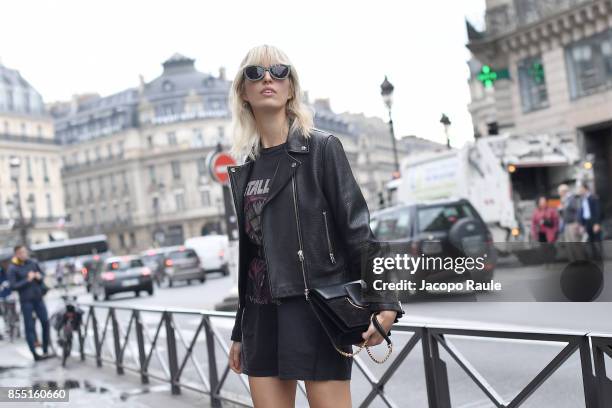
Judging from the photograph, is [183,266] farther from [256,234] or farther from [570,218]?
[256,234]

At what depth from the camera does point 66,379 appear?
986 centimetres

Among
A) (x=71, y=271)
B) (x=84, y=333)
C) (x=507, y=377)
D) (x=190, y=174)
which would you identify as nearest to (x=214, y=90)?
(x=190, y=174)

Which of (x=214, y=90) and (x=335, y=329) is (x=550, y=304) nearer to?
(x=335, y=329)

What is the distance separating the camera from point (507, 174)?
21.8 metres

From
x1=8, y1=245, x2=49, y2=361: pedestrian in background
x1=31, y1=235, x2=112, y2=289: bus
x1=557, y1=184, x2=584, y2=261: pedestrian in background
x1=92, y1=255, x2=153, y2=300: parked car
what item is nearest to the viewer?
x1=8, y1=245, x2=49, y2=361: pedestrian in background

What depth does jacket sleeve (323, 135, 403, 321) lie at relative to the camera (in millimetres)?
3061

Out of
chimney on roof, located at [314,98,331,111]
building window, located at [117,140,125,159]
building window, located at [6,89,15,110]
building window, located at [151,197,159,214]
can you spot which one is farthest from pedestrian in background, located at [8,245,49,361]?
chimney on roof, located at [314,98,331,111]

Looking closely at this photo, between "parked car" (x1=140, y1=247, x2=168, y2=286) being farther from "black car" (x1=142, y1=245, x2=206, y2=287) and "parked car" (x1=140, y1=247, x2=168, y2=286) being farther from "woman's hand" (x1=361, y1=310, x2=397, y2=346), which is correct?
"woman's hand" (x1=361, y1=310, x2=397, y2=346)

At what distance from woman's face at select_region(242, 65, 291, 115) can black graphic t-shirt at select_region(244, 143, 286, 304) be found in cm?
16

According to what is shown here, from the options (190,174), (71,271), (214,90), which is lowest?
(71,271)

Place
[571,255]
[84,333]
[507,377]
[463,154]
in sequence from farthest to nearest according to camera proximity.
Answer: [463,154] → [84,333] → [507,377] → [571,255]

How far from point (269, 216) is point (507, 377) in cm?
152

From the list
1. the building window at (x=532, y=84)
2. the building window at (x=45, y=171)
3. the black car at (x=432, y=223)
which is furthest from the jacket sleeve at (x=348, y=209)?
the building window at (x=45, y=171)

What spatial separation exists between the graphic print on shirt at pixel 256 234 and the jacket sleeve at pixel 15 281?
9906 millimetres
